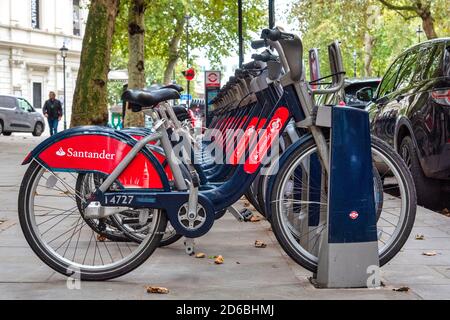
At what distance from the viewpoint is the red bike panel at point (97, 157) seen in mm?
4848

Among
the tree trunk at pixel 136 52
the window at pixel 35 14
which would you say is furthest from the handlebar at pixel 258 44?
the window at pixel 35 14

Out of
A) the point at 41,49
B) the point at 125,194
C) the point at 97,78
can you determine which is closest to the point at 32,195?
the point at 125,194

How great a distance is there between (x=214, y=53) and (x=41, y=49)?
11.6 m

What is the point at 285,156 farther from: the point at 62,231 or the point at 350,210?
the point at 62,231

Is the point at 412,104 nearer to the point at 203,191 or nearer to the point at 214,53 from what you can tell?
→ the point at 203,191

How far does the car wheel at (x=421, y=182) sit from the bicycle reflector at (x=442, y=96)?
2.45 feet

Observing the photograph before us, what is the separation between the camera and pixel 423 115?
872 cm

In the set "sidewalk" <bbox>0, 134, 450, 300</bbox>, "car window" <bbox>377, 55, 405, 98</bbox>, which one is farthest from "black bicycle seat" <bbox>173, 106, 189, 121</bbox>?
"car window" <bbox>377, 55, 405, 98</bbox>

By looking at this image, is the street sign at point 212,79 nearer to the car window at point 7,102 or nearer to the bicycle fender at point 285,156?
the car window at point 7,102

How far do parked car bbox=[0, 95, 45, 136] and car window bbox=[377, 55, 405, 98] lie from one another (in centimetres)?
2601

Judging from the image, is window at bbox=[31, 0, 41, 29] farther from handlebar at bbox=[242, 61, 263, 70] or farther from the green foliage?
handlebar at bbox=[242, 61, 263, 70]
